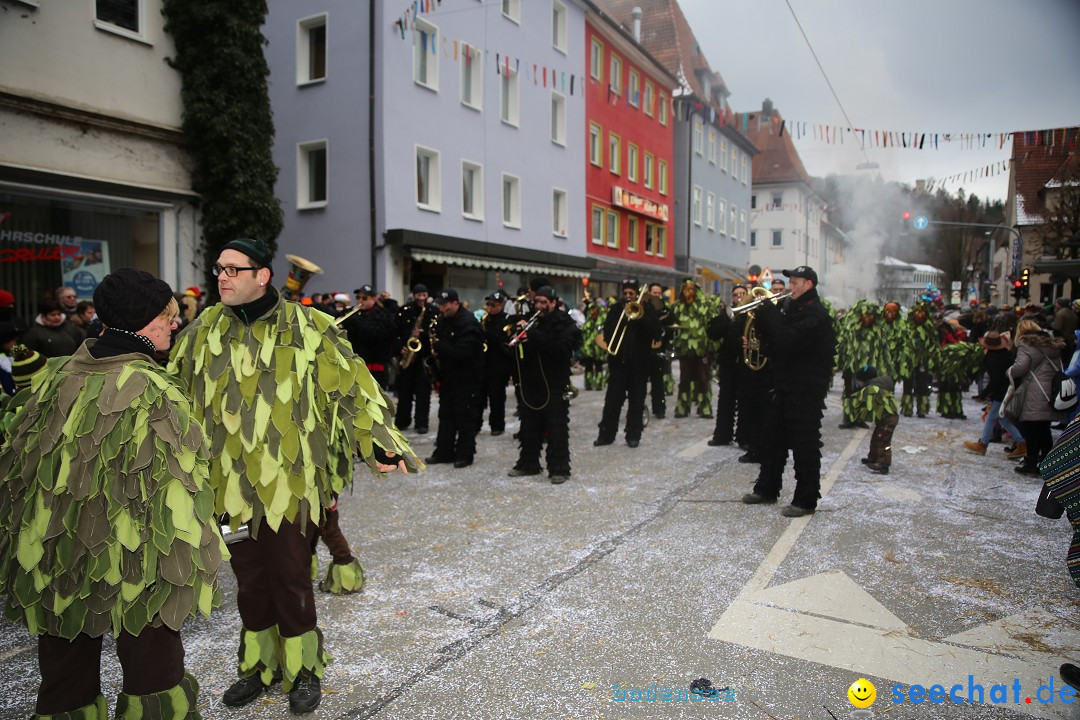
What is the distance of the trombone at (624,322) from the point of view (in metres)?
9.65

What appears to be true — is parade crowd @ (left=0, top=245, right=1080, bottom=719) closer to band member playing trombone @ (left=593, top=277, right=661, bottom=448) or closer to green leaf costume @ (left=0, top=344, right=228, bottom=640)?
green leaf costume @ (left=0, top=344, right=228, bottom=640)

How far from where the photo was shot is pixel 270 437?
321 centimetres

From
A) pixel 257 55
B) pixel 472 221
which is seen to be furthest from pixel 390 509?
pixel 472 221

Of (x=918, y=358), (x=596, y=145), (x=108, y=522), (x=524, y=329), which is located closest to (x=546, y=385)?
(x=524, y=329)

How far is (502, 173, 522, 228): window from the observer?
78.6ft

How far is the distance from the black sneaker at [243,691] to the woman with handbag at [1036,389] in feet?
25.4

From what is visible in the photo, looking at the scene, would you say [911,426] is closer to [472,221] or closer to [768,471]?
[768,471]

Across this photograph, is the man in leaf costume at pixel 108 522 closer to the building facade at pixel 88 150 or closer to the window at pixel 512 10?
the building facade at pixel 88 150

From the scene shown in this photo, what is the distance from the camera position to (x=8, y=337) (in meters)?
6.25

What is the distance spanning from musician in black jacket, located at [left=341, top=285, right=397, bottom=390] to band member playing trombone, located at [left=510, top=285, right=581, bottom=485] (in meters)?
2.00

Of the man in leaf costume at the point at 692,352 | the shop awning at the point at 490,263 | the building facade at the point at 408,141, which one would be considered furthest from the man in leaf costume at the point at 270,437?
the shop awning at the point at 490,263

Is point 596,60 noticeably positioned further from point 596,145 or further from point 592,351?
point 592,351

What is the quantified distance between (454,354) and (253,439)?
508 centimetres

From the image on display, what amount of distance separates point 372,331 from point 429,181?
1262 cm
